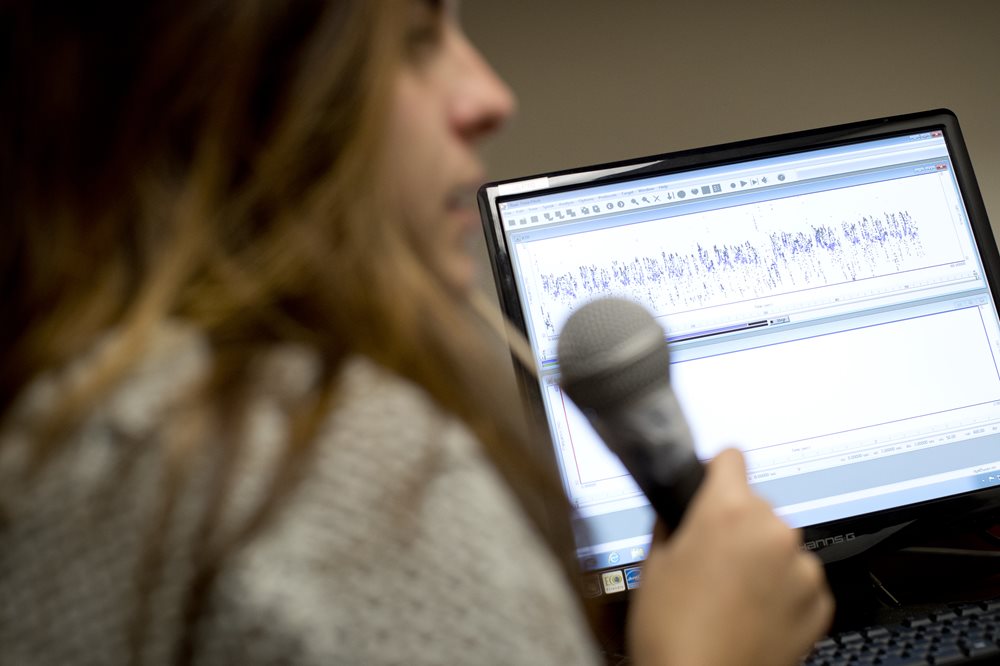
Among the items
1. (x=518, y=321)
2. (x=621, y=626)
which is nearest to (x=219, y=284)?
(x=518, y=321)

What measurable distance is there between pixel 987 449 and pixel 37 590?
867mm

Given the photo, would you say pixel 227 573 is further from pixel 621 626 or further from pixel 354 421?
pixel 621 626

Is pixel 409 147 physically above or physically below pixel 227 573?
above

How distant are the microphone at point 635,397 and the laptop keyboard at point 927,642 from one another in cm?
24

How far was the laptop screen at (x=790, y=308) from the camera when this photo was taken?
86cm

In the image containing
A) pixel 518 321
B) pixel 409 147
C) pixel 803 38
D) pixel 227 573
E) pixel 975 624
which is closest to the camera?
pixel 227 573

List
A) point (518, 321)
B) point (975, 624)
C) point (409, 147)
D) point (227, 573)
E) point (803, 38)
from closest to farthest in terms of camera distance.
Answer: point (227, 573), point (409, 147), point (975, 624), point (518, 321), point (803, 38)

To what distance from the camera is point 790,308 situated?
Result: 2.93ft

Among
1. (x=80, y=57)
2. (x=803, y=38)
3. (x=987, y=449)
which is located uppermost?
(x=803, y=38)

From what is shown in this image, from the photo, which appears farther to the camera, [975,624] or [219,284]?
[975,624]

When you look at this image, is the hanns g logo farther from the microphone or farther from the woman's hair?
the woman's hair

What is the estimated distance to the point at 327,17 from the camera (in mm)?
389

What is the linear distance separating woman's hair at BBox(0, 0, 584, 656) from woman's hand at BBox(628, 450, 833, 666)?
0.17 metres

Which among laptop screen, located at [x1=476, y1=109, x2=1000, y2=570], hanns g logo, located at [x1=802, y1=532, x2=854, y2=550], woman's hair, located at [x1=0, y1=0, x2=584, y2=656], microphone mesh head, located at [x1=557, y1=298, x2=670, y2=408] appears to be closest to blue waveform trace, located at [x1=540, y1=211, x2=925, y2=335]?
laptop screen, located at [x1=476, y1=109, x2=1000, y2=570]
